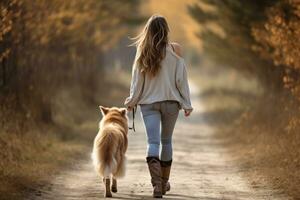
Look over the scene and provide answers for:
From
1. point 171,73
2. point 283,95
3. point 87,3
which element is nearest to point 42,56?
point 87,3

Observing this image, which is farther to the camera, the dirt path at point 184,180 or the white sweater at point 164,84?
the dirt path at point 184,180

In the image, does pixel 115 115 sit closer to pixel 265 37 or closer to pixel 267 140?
pixel 267 140

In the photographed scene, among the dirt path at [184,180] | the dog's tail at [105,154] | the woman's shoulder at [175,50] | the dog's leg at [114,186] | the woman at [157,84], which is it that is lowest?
the dirt path at [184,180]

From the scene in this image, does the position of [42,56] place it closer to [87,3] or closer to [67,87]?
[87,3]

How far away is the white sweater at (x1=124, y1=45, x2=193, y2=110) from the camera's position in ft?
32.7

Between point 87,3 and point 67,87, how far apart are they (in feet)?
14.8

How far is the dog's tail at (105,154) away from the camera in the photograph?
9898 millimetres

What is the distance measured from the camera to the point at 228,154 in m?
15.9

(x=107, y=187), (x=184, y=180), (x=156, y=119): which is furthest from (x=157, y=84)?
(x=184, y=180)

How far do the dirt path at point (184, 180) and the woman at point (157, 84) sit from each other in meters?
0.73

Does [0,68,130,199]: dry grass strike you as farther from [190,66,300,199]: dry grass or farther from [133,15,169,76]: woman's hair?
[190,66,300,199]: dry grass

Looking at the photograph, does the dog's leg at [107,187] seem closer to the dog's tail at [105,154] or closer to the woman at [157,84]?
the dog's tail at [105,154]

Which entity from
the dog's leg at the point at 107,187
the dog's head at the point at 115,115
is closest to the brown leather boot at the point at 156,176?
the dog's leg at the point at 107,187

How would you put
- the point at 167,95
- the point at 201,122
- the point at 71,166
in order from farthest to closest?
the point at 201,122
the point at 71,166
the point at 167,95
